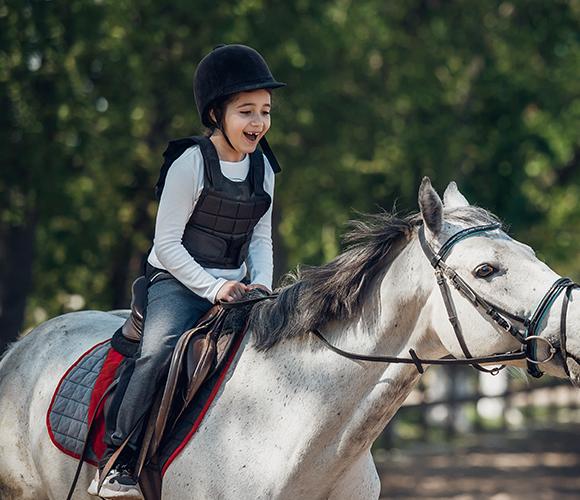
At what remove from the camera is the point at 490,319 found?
4.44 m

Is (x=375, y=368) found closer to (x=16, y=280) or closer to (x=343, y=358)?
(x=343, y=358)

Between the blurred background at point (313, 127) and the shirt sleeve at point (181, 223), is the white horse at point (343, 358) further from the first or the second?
Answer: the blurred background at point (313, 127)

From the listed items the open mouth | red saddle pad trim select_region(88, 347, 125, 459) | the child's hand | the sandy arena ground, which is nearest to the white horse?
the child's hand

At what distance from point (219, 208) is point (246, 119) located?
41cm

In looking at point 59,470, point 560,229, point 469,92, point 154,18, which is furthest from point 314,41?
point 59,470

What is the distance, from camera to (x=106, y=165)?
13703 mm

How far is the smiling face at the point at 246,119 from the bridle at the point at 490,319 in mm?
913

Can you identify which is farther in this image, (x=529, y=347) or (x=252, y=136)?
(x=252, y=136)

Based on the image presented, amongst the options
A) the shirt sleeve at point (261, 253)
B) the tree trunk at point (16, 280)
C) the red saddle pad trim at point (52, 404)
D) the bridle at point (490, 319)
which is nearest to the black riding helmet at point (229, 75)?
the shirt sleeve at point (261, 253)

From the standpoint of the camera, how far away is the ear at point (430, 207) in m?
4.53

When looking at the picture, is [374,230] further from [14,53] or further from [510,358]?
[14,53]

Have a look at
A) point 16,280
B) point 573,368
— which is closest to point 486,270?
point 573,368

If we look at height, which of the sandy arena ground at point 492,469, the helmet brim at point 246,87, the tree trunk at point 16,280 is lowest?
the sandy arena ground at point 492,469

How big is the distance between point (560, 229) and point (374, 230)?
1376 centimetres
